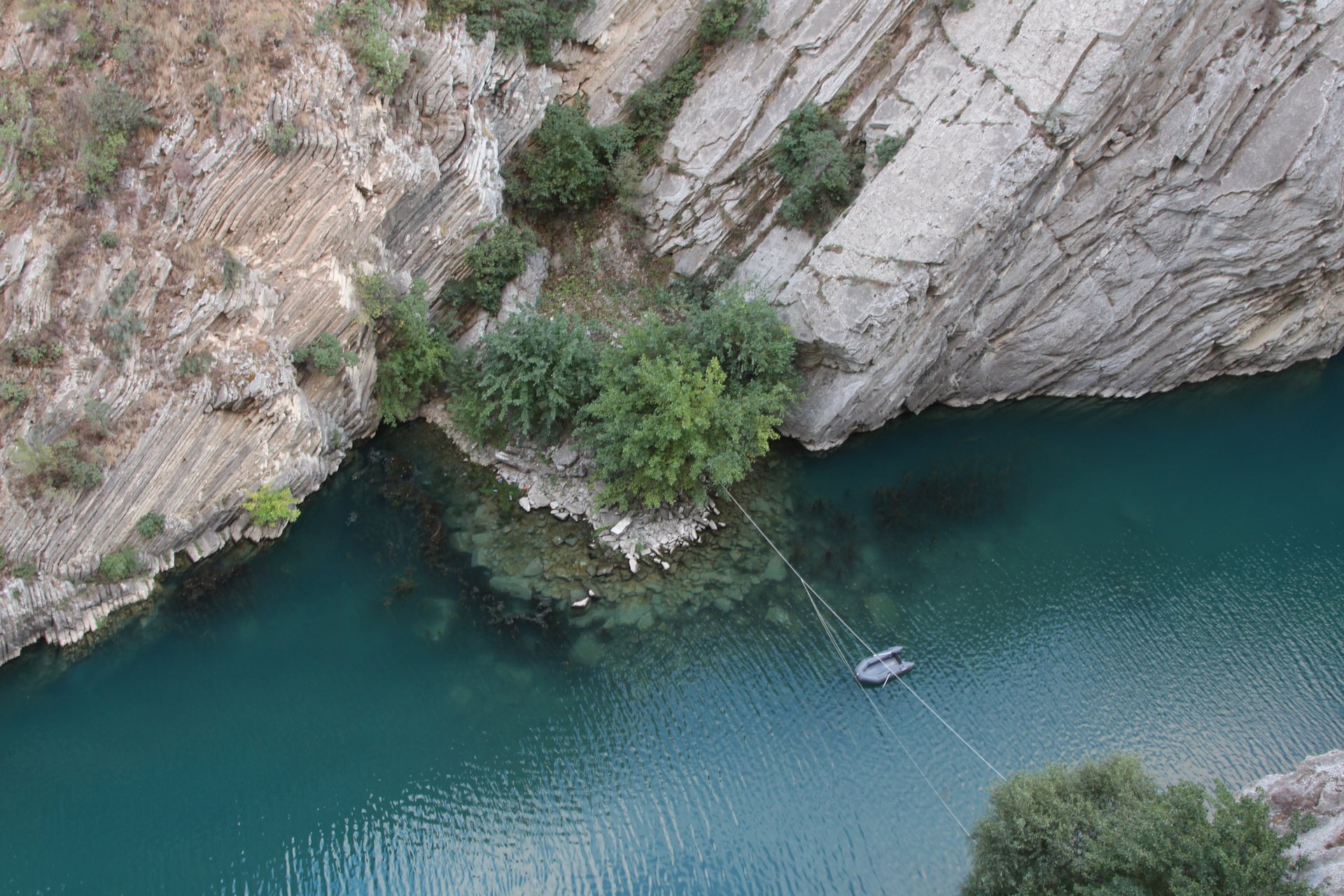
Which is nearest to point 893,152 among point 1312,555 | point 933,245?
point 933,245

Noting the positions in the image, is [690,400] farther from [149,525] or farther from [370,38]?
[149,525]

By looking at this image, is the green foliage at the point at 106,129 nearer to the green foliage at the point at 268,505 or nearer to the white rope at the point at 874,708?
the green foliage at the point at 268,505

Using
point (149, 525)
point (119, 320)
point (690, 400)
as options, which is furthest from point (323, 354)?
point (690, 400)

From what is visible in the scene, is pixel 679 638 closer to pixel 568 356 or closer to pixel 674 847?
pixel 674 847

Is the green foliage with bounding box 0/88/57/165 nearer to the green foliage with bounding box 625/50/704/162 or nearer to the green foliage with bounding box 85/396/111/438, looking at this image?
the green foliage with bounding box 85/396/111/438

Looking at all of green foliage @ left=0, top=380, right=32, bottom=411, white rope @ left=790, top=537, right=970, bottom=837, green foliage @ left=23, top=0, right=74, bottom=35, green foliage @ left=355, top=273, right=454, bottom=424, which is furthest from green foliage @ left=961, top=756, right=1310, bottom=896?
green foliage @ left=23, top=0, right=74, bottom=35
